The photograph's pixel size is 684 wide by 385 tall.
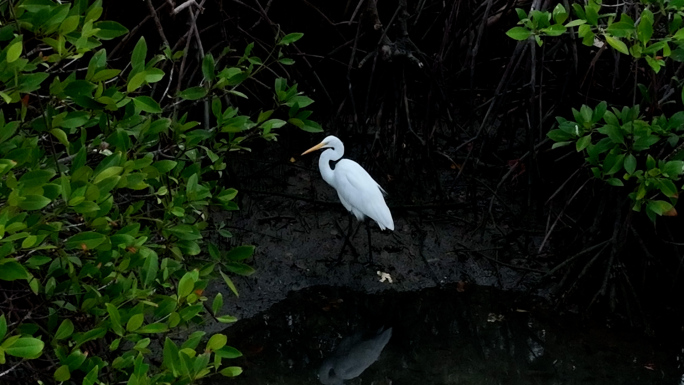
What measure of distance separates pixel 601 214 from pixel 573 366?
65cm

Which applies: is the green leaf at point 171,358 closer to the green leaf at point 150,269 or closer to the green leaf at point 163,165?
the green leaf at point 150,269

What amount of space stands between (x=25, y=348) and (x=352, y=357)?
7.71ft

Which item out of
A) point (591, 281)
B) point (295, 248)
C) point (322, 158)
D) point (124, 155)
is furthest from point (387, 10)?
point (124, 155)

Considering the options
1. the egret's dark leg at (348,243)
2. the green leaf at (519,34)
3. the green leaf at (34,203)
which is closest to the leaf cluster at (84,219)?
the green leaf at (34,203)

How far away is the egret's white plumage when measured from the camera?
4.23 m

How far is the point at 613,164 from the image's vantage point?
9.81 feet

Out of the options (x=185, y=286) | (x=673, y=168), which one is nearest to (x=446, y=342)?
(x=673, y=168)

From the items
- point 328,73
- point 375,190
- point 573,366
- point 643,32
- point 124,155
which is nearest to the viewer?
point 124,155

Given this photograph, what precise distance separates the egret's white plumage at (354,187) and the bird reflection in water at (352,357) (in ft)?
1.93

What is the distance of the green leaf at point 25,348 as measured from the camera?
1.49m

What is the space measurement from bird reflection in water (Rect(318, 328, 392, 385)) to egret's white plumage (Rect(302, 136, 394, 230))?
589 millimetres

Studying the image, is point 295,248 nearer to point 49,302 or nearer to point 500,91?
point 500,91

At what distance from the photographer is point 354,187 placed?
4.25 meters

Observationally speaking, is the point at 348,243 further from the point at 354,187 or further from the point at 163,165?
the point at 163,165
